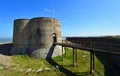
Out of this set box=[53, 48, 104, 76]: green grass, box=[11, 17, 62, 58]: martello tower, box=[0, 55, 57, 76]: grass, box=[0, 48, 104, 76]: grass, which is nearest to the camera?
box=[0, 55, 57, 76]: grass

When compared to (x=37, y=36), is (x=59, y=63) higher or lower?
lower

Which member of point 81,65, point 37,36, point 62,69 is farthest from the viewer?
point 37,36

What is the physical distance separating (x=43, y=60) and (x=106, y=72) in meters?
9.33

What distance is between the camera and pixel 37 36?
1067 inches

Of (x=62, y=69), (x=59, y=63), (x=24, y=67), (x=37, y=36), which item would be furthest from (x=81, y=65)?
(x=37, y=36)

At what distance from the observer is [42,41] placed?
2684 cm

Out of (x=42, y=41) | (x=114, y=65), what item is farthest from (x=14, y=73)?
(x=114, y=65)

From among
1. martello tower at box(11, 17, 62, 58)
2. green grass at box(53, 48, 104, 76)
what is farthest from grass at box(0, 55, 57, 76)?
green grass at box(53, 48, 104, 76)

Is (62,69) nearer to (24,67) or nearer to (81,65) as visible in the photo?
(81,65)

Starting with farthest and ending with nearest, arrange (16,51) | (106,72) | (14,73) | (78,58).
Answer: (16,51), (78,58), (106,72), (14,73)

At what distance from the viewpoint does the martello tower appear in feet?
88.1

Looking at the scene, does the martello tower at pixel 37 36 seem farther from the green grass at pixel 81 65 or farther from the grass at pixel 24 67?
the green grass at pixel 81 65

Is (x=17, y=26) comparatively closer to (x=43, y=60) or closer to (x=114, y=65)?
(x=43, y=60)

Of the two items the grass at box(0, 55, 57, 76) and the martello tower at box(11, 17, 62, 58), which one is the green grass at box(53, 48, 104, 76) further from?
the grass at box(0, 55, 57, 76)
